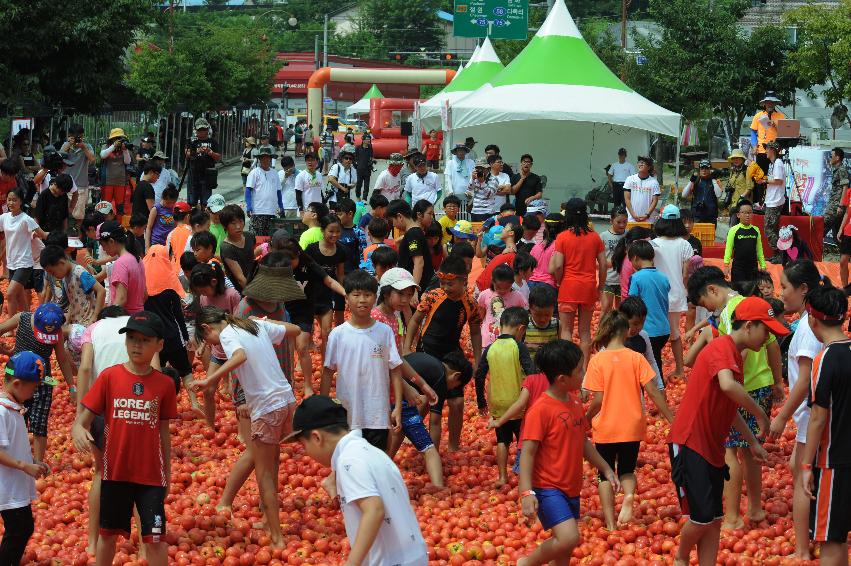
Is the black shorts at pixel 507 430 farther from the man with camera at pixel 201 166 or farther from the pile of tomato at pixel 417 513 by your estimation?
the man with camera at pixel 201 166

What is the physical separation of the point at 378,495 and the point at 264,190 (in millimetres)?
13559

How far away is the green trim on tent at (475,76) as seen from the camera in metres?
35.6

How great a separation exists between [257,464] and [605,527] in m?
2.47

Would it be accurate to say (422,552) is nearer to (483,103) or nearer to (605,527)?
(605,527)

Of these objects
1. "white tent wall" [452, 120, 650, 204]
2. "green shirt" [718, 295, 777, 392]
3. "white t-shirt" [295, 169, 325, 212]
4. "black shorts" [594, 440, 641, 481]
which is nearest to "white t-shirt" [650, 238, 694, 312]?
"green shirt" [718, 295, 777, 392]

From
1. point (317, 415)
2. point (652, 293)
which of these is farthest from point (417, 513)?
point (317, 415)

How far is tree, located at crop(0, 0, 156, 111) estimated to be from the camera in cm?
2561

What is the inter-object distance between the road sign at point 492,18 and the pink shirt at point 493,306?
1492 inches

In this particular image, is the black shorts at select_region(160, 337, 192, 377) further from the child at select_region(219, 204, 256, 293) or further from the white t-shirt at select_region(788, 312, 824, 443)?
the white t-shirt at select_region(788, 312, 824, 443)

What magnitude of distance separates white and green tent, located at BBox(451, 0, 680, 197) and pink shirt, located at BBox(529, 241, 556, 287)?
10.7 meters

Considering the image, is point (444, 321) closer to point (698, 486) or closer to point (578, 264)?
point (578, 264)

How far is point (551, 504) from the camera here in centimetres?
642

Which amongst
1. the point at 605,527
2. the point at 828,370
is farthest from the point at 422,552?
the point at 605,527

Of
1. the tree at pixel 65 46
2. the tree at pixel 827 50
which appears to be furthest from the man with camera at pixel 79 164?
Result: the tree at pixel 827 50
